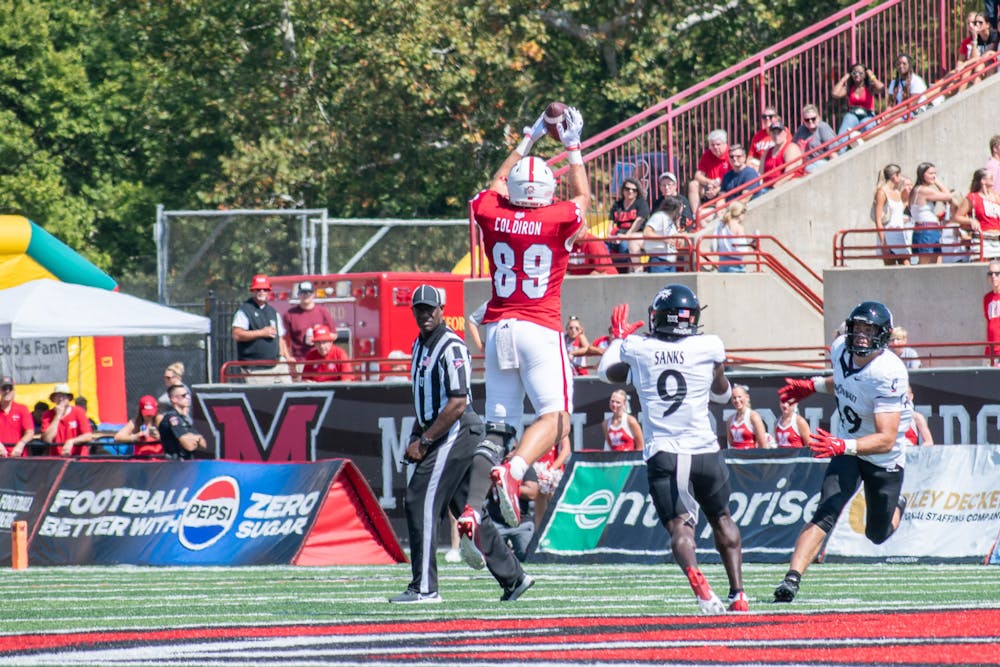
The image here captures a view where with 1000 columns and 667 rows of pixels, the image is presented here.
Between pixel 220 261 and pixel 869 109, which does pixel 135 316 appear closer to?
pixel 220 261

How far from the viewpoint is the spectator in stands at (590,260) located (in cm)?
2120

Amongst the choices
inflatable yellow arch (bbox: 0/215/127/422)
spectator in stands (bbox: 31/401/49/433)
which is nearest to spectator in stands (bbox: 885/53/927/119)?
inflatable yellow arch (bbox: 0/215/127/422)

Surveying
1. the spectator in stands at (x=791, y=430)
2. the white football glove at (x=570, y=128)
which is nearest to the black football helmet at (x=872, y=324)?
the white football glove at (x=570, y=128)

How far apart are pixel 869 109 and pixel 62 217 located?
26233mm

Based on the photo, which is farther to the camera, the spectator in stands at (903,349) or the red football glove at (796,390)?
the spectator in stands at (903,349)

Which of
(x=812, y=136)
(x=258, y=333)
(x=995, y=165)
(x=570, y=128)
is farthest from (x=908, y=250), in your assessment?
(x=570, y=128)

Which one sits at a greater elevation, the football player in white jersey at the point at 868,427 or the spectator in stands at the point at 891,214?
the spectator in stands at the point at 891,214

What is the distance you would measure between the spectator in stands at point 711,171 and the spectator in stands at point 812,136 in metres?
1.00

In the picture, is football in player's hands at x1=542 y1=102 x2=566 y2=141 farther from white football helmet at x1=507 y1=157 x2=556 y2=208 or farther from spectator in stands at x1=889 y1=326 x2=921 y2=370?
spectator in stands at x1=889 y1=326 x2=921 y2=370

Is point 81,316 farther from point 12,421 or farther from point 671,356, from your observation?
point 671,356

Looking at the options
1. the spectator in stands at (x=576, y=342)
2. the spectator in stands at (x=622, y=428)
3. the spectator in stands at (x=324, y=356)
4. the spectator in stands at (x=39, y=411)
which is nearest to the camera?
the spectator in stands at (x=622, y=428)

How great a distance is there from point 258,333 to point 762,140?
7.15m

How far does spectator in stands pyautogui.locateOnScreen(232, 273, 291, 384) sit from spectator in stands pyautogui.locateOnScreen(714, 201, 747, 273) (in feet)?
16.5

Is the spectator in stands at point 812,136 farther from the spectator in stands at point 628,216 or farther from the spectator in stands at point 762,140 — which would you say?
the spectator in stands at point 628,216
